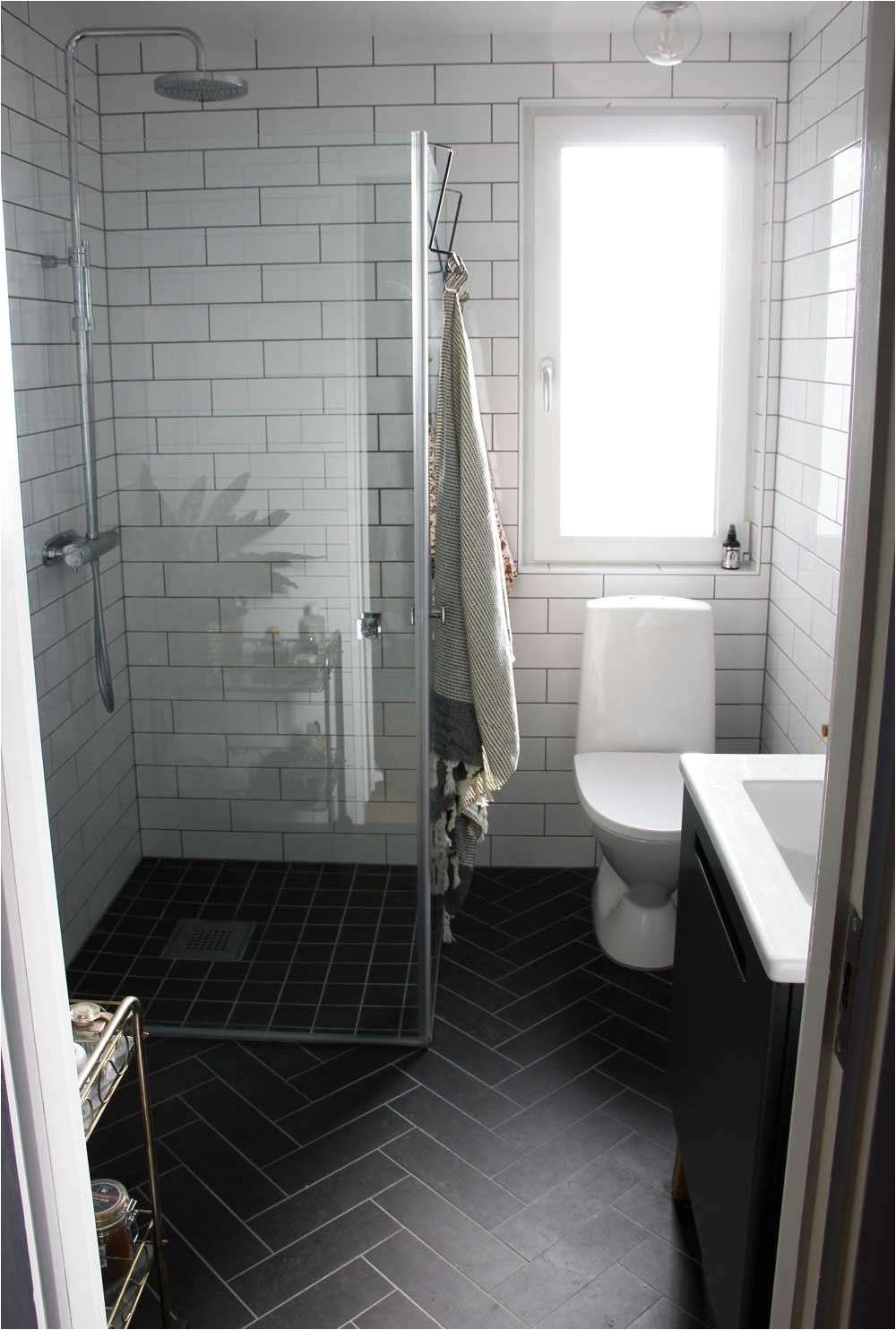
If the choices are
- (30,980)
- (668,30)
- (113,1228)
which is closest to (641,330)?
(668,30)

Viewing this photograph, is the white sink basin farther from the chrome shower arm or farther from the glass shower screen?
the chrome shower arm

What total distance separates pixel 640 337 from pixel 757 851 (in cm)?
197

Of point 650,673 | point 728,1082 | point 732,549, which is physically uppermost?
point 732,549

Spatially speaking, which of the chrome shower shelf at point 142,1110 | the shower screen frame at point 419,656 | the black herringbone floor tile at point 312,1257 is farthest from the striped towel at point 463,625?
the chrome shower shelf at point 142,1110

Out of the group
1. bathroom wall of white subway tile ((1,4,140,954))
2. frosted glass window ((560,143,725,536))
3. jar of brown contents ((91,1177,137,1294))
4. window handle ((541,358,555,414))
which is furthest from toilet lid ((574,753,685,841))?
jar of brown contents ((91,1177,137,1294))

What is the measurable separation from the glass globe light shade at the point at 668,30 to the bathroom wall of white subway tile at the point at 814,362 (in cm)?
34

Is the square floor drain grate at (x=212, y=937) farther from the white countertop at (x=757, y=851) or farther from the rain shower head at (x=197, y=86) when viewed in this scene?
the rain shower head at (x=197, y=86)

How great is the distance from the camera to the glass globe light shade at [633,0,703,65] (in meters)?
2.62

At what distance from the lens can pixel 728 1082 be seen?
1.71 meters

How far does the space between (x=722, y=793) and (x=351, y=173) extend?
142 centimetres

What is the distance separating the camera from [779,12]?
9.68ft

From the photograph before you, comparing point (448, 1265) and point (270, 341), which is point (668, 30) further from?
point (448, 1265)

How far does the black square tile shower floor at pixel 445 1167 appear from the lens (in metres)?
2.04

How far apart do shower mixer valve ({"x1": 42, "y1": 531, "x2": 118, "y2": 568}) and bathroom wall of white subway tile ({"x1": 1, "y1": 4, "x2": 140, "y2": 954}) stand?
2 cm
